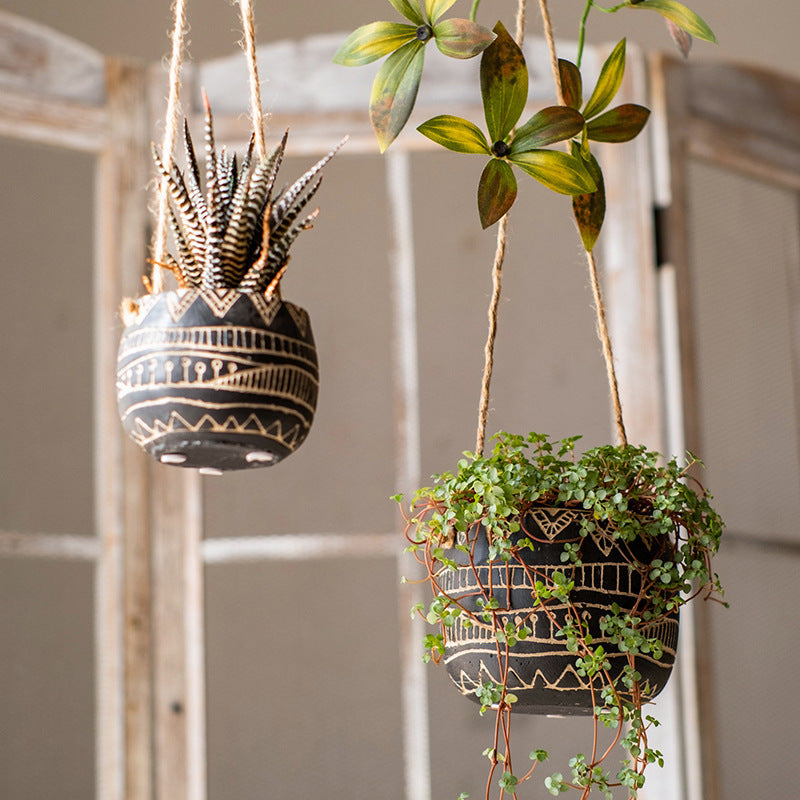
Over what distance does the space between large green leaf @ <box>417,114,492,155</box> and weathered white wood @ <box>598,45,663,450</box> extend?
0.99 metres

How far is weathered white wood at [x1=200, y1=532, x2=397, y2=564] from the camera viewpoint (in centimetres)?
217

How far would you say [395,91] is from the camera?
4.13ft

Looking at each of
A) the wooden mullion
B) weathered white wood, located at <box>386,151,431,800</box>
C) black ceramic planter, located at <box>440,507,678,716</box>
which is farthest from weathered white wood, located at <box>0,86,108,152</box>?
black ceramic planter, located at <box>440,507,678,716</box>

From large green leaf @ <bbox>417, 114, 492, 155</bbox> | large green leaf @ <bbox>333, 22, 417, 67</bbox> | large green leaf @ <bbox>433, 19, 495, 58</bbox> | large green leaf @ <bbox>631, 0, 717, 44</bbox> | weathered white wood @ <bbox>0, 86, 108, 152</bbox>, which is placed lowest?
large green leaf @ <bbox>417, 114, 492, 155</bbox>

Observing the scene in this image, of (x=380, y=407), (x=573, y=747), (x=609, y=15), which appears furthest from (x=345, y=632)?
(x=609, y=15)

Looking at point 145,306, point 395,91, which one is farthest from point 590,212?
point 145,306

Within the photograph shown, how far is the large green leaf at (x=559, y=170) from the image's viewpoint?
51.4 inches

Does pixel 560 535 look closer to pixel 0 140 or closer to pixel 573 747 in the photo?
pixel 573 747

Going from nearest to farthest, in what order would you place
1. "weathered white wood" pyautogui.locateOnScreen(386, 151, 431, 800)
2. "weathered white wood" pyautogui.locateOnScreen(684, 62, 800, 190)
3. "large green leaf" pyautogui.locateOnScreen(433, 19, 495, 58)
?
"large green leaf" pyautogui.locateOnScreen(433, 19, 495, 58), "weathered white wood" pyautogui.locateOnScreen(386, 151, 431, 800), "weathered white wood" pyautogui.locateOnScreen(684, 62, 800, 190)

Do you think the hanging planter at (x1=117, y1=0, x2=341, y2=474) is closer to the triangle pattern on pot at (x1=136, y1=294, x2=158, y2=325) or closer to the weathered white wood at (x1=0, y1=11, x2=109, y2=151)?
the triangle pattern on pot at (x1=136, y1=294, x2=158, y2=325)

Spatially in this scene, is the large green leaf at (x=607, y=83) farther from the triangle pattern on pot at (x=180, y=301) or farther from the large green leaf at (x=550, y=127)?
the triangle pattern on pot at (x=180, y=301)

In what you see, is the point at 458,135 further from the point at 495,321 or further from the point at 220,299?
the point at 220,299

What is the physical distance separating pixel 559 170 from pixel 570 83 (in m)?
0.18

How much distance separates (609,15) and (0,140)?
1686 mm
